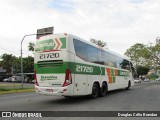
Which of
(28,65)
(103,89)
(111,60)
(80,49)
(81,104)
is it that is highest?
(28,65)

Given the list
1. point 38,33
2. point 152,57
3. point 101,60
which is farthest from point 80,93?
point 152,57

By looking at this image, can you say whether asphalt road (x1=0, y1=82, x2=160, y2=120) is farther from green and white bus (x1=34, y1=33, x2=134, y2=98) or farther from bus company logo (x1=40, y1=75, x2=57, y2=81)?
bus company logo (x1=40, y1=75, x2=57, y2=81)

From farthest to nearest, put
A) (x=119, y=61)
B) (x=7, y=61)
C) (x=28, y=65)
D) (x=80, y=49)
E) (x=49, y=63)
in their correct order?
(x=7, y=61) < (x=28, y=65) < (x=119, y=61) < (x=80, y=49) < (x=49, y=63)

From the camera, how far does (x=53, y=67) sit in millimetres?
12562

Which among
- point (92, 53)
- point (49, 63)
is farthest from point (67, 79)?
point (92, 53)

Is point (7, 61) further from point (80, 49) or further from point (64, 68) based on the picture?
point (64, 68)

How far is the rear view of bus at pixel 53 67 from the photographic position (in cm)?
1217

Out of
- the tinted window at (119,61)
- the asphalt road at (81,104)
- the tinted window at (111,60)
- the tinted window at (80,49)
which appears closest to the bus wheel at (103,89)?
the asphalt road at (81,104)

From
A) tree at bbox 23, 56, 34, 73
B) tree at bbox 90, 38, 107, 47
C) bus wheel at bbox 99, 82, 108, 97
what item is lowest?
bus wheel at bbox 99, 82, 108, 97

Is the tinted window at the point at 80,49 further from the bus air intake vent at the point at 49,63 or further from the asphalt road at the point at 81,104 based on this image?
the asphalt road at the point at 81,104

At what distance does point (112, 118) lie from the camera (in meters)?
8.56

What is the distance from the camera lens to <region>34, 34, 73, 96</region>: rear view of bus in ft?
39.9

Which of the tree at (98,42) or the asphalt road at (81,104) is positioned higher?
the tree at (98,42)

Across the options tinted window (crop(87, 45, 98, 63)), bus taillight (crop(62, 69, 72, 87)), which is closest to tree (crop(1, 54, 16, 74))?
tinted window (crop(87, 45, 98, 63))
